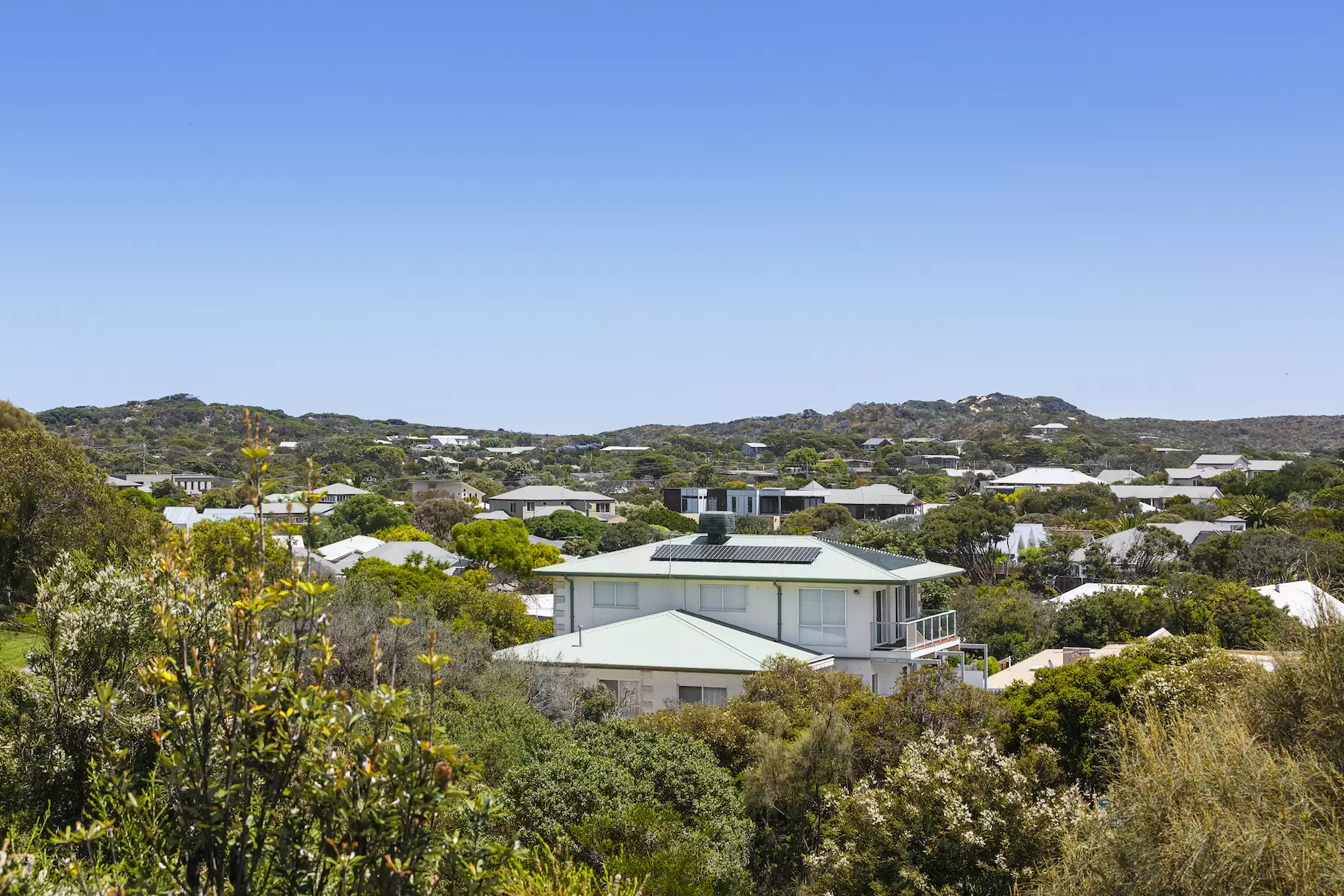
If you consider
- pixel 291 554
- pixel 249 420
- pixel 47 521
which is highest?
pixel 249 420

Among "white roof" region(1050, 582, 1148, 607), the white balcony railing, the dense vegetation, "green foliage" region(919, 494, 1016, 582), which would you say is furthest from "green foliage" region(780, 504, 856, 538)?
the dense vegetation

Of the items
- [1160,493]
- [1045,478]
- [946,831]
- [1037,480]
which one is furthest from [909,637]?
[1045,478]

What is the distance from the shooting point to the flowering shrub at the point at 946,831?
1273 centimetres

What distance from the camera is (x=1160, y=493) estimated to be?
106 meters

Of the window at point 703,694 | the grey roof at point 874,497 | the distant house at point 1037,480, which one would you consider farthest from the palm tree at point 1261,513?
the window at point 703,694

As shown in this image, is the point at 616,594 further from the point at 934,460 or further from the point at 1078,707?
the point at 934,460

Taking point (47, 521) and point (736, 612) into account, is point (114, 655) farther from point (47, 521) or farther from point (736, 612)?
point (47, 521)

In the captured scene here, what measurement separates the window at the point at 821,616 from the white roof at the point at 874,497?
7460cm

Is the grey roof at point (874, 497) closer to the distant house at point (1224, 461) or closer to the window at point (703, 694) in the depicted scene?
the distant house at point (1224, 461)

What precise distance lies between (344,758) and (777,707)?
13.0m

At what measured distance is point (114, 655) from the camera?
12.2 metres

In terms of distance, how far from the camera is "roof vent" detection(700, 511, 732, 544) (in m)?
28.5

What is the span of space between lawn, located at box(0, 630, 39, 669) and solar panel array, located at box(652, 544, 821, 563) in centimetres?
1266

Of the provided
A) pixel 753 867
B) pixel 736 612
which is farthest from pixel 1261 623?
pixel 753 867
